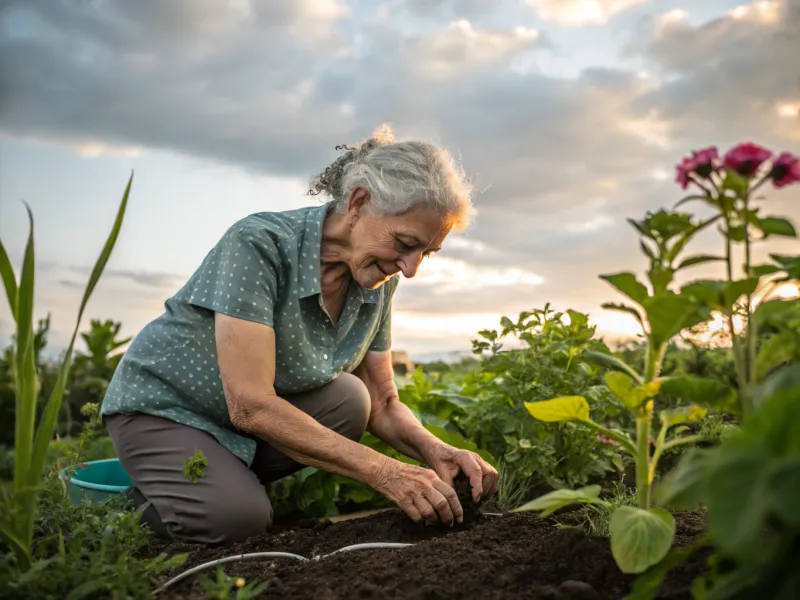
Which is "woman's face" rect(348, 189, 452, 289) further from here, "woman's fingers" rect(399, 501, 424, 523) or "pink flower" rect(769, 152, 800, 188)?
"pink flower" rect(769, 152, 800, 188)

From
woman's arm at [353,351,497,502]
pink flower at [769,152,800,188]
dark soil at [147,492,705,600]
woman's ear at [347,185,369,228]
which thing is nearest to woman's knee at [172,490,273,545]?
dark soil at [147,492,705,600]

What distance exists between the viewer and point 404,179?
2.64 m

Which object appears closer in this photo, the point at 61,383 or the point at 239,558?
the point at 61,383

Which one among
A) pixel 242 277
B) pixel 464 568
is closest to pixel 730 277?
pixel 464 568

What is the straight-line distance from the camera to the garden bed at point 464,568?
158cm

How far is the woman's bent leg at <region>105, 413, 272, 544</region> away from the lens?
2.67 meters

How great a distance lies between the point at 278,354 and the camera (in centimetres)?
284

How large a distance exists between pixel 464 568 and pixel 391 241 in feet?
4.10

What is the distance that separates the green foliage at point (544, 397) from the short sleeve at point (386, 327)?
1.52 feet

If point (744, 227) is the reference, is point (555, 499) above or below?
below

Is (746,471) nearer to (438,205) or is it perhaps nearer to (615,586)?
(615,586)

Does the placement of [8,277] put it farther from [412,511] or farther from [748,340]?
[748,340]

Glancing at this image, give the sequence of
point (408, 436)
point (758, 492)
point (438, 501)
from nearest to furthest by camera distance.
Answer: point (758, 492)
point (438, 501)
point (408, 436)

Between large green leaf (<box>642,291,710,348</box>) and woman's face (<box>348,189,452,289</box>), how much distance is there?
1342mm
